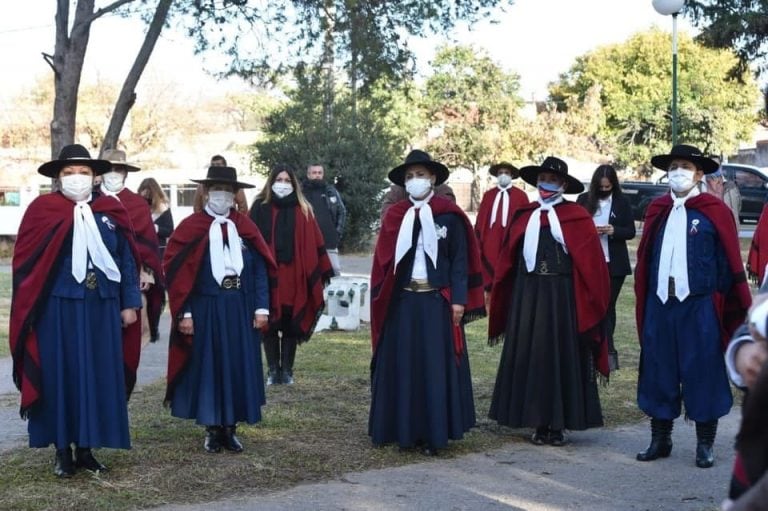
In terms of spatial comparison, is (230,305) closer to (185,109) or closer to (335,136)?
(335,136)

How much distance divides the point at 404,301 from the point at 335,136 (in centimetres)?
1968

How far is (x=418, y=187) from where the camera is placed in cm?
820

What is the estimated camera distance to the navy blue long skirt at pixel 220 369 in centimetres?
785

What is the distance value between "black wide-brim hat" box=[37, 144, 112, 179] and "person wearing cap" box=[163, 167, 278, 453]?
2.56 ft

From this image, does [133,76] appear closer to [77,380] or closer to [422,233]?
[422,233]

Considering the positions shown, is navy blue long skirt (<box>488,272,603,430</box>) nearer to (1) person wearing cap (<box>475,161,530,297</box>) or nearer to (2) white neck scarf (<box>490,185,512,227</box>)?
(1) person wearing cap (<box>475,161,530,297</box>)

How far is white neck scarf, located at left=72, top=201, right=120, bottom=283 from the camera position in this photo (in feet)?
23.0

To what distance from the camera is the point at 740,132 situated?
6116 cm

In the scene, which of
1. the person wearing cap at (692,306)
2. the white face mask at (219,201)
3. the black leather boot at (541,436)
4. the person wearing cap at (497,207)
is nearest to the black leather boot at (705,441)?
the person wearing cap at (692,306)

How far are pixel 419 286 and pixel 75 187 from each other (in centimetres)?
243

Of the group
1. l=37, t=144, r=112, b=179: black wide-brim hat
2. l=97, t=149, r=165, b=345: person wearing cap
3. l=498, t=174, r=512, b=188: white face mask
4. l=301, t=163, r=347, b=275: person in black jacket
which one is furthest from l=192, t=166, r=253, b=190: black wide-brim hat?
l=498, t=174, r=512, b=188: white face mask

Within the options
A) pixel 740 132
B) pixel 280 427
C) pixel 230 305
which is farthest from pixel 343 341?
pixel 740 132

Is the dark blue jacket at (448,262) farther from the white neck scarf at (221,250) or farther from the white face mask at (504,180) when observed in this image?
the white face mask at (504,180)

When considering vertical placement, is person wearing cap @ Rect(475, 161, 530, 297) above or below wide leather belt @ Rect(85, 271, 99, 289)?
above
